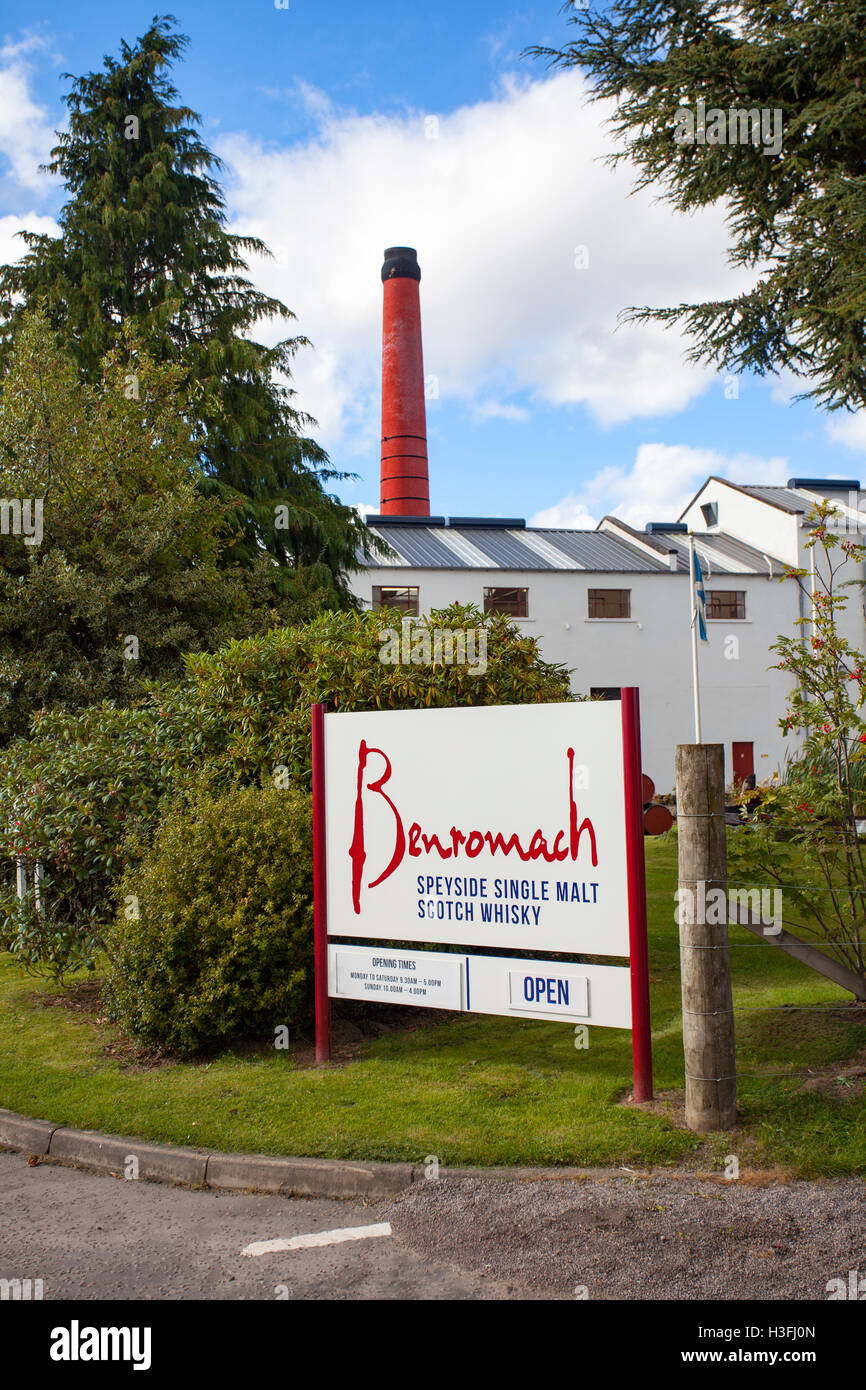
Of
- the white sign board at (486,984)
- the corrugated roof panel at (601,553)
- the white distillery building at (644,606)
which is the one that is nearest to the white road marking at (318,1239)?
the white sign board at (486,984)

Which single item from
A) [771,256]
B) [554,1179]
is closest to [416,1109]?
[554,1179]

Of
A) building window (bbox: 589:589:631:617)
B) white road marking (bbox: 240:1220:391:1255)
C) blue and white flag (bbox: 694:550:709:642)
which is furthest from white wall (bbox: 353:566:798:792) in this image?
white road marking (bbox: 240:1220:391:1255)

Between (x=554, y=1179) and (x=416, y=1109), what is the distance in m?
1.05

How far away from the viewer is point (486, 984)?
5516mm

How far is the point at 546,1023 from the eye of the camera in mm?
6922

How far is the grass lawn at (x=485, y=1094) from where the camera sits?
14.8ft

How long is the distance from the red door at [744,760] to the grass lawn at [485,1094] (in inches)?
1043

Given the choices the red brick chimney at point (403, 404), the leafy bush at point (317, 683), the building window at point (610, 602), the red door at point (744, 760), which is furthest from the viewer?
the red brick chimney at point (403, 404)

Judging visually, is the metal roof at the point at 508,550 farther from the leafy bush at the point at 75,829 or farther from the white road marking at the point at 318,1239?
the white road marking at the point at 318,1239
